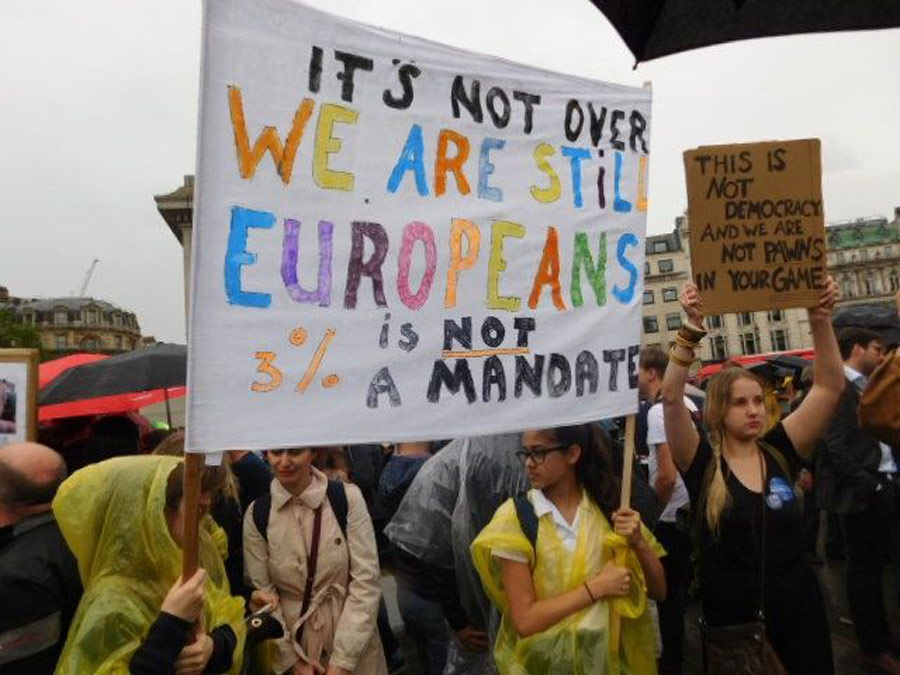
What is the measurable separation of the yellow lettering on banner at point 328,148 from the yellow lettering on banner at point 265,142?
0.05 metres

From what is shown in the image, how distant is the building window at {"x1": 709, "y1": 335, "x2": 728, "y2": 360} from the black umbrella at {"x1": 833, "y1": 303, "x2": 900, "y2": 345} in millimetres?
81631

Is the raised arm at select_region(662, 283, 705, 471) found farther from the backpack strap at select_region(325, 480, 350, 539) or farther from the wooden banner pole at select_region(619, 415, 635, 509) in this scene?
the backpack strap at select_region(325, 480, 350, 539)

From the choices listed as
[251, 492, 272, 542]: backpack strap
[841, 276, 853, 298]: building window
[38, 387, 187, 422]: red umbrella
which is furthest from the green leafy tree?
[841, 276, 853, 298]: building window

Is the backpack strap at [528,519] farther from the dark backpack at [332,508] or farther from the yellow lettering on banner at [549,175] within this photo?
the yellow lettering on banner at [549,175]

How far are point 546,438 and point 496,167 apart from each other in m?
0.97

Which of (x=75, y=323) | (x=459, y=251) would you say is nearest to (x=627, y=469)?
(x=459, y=251)

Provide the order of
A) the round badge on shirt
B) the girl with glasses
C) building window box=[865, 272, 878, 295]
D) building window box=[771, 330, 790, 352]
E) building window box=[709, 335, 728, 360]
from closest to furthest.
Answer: the girl with glasses → the round badge on shirt → building window box=[771, 330, 790, 352] → building window box=[709, 335, 728, 360] → building window box=[865, 272, 878, 295]

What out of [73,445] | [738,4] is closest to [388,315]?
[738,4]

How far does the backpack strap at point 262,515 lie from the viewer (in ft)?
9.45

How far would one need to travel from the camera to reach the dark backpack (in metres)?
2.89

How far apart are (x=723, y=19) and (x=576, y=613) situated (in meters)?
2.16

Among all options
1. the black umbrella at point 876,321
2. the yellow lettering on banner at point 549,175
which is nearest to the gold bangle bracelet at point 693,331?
the yellow lettering on banner at point 549,175

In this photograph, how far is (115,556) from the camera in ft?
6.58

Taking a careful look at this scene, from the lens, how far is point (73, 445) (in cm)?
579
